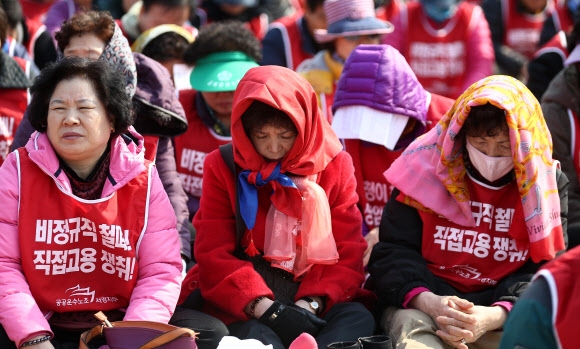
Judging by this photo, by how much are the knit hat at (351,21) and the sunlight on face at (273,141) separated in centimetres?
218

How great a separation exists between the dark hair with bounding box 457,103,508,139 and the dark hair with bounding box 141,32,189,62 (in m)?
2.33

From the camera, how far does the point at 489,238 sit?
13.3 ft

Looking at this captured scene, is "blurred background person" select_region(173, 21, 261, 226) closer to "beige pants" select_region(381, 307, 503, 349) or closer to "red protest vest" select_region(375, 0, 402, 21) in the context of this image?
"beige pants" select_region(381, 307, 503, 349)

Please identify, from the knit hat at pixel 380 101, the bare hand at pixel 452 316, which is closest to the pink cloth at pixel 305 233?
the bare hand at pixel 452 316

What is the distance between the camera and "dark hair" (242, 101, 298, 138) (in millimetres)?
4062

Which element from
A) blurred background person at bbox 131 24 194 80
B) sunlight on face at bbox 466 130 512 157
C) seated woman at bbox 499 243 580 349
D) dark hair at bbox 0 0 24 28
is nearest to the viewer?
seated woman at bbox 499 243 580 349

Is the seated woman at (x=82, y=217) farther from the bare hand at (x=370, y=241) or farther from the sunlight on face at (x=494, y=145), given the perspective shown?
the sunlight on face at (x=494, y=145)

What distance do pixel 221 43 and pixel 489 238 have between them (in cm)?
211

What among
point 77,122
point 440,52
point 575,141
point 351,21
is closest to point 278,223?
point 77,122

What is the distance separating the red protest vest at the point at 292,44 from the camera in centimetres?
707

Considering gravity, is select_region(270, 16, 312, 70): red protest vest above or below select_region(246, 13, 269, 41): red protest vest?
below

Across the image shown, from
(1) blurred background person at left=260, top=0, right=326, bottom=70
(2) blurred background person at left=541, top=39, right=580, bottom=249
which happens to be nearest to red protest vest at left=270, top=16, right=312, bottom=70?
(1) blurred background person at left=260, top=0, right=326, bottom=70

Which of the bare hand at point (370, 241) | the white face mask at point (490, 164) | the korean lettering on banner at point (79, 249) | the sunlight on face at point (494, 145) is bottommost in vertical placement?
the bare hand at point (370, 241)

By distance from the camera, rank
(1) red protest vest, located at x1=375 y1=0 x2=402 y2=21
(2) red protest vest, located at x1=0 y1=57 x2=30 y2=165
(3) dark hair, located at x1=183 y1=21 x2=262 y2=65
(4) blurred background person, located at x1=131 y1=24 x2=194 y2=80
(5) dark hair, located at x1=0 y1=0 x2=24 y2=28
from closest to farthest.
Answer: (2) red protest vest, located at x1=0 y1=57 x2=30 y2=165 < (3) dark hair, located at x1=183 y1=21 x2=262 y2=65 < (4) blurred background person, located at x1=131 y1=24 x2=194 y2=80 < (5) dark hair, located at x1=0 y1=0 x2=24 y2=28 < (1) red protest vest, located at x1=375 y1=0 x2=402 y2=21
